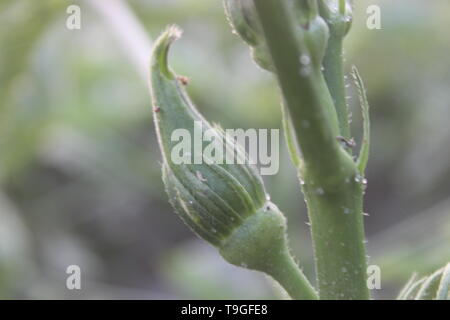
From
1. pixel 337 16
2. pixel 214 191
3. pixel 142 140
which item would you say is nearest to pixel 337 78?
pixel 337 16

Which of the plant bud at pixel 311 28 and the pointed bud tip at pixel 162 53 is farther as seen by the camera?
the pointed bud tip at pixel 162 53

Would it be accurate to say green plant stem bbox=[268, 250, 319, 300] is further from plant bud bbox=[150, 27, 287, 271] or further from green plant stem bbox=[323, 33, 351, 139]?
green plant stem bbox=[323, 33, 351, 139]

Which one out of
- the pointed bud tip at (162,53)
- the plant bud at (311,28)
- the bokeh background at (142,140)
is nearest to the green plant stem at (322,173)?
the plant bud at (311,28)

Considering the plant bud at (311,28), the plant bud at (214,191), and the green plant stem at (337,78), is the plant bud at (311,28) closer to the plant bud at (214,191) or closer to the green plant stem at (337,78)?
the green plant stem at (337,78)

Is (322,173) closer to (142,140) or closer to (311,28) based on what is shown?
(311,28)

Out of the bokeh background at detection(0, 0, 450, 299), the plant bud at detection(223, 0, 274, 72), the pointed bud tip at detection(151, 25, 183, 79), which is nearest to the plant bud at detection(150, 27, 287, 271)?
the pointed bud tip at detection(151, 25, 183, 79)

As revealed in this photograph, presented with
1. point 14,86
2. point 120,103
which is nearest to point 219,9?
point 120,103

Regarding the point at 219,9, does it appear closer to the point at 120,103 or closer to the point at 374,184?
the point at 120,103
